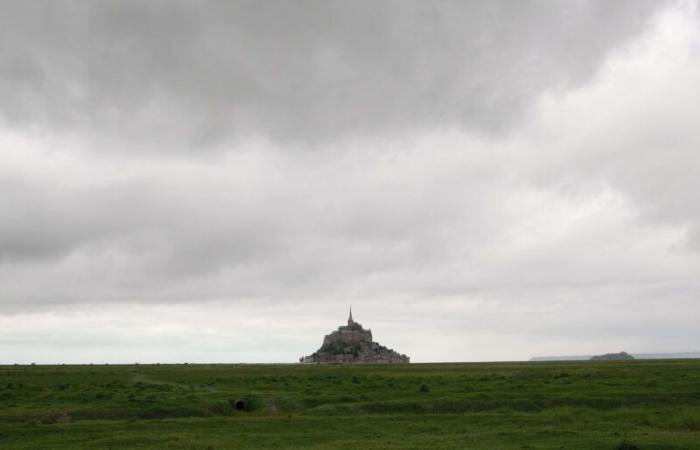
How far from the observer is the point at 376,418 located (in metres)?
49.8

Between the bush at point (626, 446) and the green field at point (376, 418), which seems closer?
the bush at point (626, 446)

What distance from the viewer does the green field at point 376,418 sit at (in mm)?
40000

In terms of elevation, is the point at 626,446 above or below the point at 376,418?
below

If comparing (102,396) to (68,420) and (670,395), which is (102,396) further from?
(670,395)

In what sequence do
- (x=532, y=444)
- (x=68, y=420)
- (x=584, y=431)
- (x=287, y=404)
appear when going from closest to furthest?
(x=532, y=444), (x=584, y=431), (x=68, y=420), (x=287, y=404)

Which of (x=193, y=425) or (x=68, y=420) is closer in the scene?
(x=193, y=425)

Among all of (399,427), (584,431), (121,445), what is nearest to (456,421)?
(399,427)

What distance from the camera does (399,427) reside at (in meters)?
46.0

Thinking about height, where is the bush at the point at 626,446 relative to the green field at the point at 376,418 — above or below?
below

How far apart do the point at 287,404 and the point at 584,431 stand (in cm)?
2692

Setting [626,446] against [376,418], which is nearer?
[626,446]

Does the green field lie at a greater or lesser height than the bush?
greater

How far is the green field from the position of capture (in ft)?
131

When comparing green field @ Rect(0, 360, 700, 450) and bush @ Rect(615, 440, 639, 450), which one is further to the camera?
green field @ Rect(0, 360, 700, 450)
